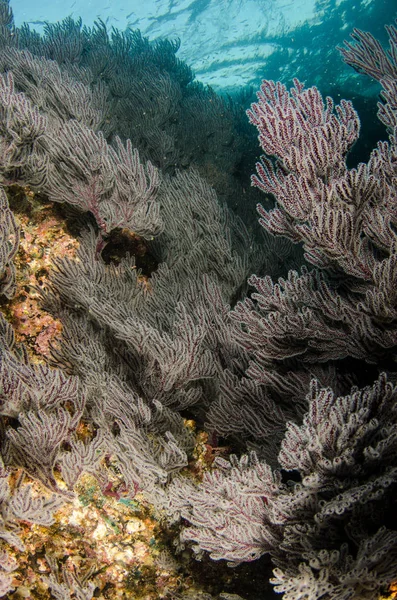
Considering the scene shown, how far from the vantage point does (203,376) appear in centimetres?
324

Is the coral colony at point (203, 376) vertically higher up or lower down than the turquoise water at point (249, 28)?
lower down

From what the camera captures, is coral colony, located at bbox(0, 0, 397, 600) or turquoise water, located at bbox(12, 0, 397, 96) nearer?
coral colony, located at bbox(0, 0, 397, 600)

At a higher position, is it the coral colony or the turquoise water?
the turquoise water

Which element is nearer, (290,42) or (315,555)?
(315,555)

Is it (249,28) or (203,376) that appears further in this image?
(249,28)

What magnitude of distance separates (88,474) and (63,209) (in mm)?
2957

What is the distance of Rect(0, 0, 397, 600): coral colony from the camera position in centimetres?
205

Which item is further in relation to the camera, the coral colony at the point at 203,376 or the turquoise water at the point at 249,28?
the turquoise water at the point at 249,28

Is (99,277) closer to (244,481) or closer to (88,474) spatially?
(88,474)

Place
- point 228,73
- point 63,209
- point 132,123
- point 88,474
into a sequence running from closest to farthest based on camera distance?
point 88,474, point 63,209, point 132,123, point 228,73

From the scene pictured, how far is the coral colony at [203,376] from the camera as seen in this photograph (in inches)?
80.7

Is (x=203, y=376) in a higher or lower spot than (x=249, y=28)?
lower

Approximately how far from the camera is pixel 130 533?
2.85m

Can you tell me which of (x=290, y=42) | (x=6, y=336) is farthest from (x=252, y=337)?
(x=290, y=42)
